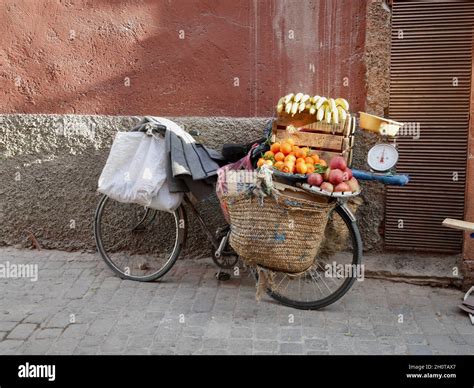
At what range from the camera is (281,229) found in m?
4.41

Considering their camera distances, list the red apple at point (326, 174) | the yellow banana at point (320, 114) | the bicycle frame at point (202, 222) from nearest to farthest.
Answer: the red apple at point (326, 174)
the yellow banana at point (320, 114)
the bicycle frame at point (202, 222)

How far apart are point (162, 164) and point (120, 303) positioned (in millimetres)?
1094

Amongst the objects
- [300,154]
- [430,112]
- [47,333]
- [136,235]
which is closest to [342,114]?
[300,154]

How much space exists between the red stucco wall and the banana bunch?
0.66 m

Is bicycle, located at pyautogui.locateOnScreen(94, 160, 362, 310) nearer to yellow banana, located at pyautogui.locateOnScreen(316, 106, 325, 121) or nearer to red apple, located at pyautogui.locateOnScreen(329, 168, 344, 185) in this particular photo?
red apple, located at pyautogui.locateOnScreen(329, 168, 344, 185)

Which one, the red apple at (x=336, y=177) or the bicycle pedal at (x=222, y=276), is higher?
the red apple at (x=336, y=177)

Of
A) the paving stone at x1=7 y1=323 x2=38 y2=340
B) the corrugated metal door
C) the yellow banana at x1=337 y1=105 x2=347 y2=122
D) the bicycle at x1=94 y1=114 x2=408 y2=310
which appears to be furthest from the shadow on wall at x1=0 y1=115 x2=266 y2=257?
the corrugated metal door

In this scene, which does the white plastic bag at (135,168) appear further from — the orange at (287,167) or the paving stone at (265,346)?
the paving stone at (265,346)

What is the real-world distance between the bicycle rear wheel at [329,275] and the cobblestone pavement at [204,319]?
0.10 m

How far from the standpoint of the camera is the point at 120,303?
4.79m

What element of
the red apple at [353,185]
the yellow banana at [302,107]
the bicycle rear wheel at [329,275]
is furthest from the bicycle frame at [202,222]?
the red apple at [353,185]

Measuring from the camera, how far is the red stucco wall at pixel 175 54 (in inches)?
213

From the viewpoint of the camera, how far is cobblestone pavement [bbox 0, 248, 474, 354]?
412 centimetres
